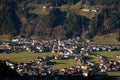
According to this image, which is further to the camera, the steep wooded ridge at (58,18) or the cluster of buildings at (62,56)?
the steep wooded ridge at (58,18)

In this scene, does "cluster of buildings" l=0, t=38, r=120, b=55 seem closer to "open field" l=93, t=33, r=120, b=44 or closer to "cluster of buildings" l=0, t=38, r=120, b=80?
"cluster of buildings" l=0, t=38, r=120, b=80

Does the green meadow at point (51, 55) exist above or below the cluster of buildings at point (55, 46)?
above

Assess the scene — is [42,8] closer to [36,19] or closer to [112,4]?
[36,19]

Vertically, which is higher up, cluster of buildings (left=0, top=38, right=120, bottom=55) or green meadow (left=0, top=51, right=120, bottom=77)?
green meadow (left=0, top=51, right=120, bottom=77)

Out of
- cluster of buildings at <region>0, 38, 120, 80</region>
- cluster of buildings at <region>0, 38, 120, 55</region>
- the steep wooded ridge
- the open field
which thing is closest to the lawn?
cluster of buildings at <region>0, 38, 120, 80</region>

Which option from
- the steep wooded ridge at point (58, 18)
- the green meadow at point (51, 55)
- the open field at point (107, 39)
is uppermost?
the green meadow at point (51, 55)

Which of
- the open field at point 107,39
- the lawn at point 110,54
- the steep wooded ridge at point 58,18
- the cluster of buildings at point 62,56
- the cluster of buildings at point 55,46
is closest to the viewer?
the cluster of buildings at point 62,56

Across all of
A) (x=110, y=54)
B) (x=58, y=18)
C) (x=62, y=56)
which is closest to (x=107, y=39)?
(x=58, y=18)

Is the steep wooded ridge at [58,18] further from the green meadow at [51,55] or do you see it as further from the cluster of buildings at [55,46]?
the green meadow at [51,55]

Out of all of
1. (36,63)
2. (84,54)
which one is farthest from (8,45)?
(36,63)

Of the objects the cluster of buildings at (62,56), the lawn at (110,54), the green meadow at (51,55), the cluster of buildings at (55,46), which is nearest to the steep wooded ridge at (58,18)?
the cluster of buildings at (55,46)
